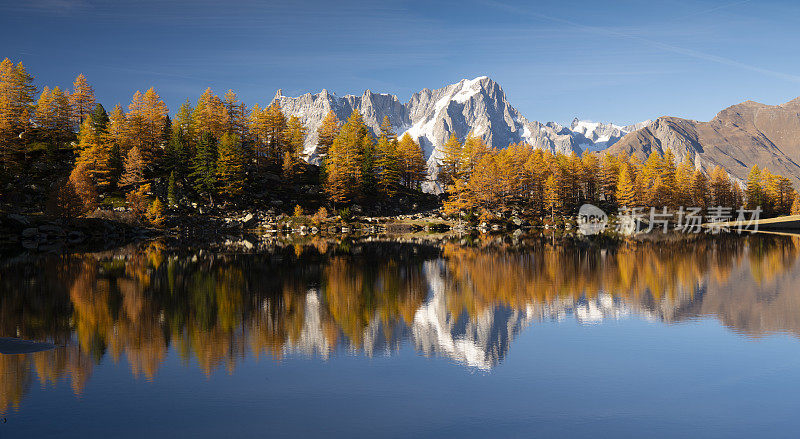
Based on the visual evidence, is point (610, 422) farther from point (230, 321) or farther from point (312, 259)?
point (312, 259)

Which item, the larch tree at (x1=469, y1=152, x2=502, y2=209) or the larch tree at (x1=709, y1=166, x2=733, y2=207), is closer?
the larch tree at (x1=469, y1=152, x2=502, y2=209)

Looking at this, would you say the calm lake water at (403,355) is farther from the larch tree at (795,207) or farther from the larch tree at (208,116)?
the larch tree at (795,207)

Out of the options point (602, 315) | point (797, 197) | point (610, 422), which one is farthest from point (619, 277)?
point (797, 197)

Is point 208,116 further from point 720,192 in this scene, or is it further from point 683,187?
point 720,192

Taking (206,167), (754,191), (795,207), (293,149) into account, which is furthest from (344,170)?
(795,207)

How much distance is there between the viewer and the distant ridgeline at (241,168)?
243 ft

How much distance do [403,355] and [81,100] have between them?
10009 centimetres

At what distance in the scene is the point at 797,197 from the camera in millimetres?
132250

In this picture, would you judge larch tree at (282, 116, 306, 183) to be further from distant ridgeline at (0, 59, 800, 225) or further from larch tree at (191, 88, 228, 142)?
larch tree at (191, 88, 228, 142)

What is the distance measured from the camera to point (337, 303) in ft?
Result: 72.7

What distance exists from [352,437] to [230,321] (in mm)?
10403

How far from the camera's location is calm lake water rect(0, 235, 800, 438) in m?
10.8

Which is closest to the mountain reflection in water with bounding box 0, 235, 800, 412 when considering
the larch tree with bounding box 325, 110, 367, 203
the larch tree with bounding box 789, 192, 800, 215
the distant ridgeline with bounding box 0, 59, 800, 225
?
the distant ridgeline with bounding box 0, 59, 800, 225

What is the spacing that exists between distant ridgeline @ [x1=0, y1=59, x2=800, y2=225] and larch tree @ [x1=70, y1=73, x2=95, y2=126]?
184 millimetres
